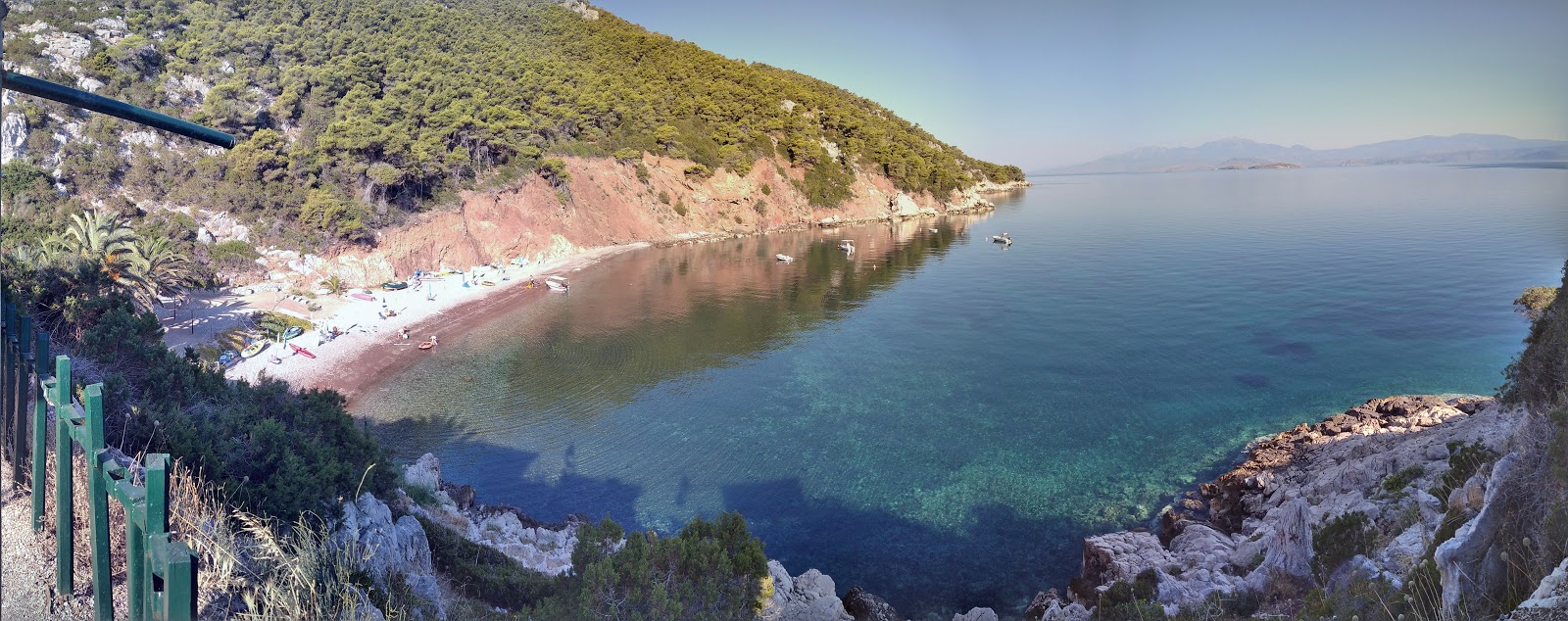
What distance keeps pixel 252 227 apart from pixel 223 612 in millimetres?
38054

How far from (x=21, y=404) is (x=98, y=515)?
271 cm

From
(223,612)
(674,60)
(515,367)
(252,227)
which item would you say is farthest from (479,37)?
(223,612)

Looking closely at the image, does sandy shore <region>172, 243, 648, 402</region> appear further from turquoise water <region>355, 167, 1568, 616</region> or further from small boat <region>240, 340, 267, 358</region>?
turquoise water <region>355, 167, 1568, 616</region>

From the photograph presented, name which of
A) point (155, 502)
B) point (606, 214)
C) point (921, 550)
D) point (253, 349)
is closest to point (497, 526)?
point (921, 550)

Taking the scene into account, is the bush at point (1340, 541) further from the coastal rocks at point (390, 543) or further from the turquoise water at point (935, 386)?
the coastal rocks at point (390, 543)

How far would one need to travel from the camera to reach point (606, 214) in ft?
181

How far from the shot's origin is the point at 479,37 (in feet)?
207

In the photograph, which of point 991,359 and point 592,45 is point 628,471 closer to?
point 991,359

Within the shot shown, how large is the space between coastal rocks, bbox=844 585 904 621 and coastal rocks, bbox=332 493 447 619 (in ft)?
23.6

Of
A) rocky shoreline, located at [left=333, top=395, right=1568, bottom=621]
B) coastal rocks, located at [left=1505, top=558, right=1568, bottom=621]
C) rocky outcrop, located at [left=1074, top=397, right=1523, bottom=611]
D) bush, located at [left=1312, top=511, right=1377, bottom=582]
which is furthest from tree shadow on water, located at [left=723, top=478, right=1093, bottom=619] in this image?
coastal rocks, located at [left=1505, top=558, right=1568, bottom=621]

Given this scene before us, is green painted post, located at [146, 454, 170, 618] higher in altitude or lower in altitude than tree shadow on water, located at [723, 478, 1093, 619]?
higher

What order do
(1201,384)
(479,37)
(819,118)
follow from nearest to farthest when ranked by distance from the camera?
(1201,384)
(479,37)
(819,118)

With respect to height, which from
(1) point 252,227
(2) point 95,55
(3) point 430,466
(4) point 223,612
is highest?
(2) point 95,55

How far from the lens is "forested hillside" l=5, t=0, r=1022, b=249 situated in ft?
117
